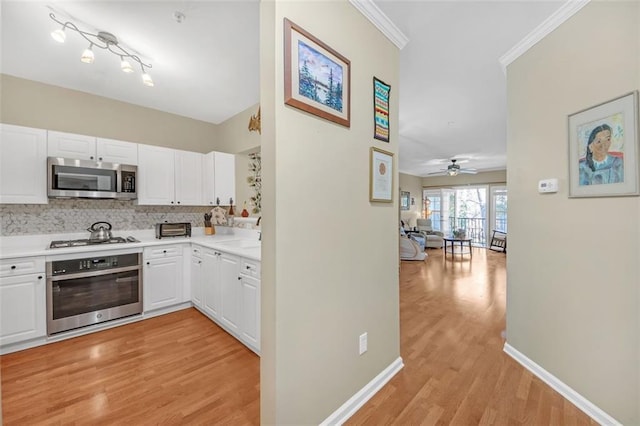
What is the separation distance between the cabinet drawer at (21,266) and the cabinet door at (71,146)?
3.62 ft

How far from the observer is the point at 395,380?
192 cm

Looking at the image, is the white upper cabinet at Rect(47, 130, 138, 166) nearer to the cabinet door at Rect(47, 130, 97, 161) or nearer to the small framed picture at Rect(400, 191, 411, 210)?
the cabinet door at Rect(47, 130, 97, 161)

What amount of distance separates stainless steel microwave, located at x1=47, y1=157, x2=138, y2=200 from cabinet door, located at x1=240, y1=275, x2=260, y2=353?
6.48ft

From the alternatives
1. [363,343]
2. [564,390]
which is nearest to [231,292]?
[363,343]

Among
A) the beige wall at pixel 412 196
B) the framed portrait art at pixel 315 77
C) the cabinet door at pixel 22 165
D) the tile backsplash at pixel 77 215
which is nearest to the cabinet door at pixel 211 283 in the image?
the tile backsplash at pixel 77 215

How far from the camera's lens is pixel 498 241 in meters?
7.86

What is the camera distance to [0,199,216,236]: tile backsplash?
2.65 meters

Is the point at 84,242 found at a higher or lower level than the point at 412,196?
lower

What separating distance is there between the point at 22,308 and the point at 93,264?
22.7 inches

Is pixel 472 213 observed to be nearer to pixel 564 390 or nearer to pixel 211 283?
pixel 564 390

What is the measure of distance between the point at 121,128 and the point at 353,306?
3669mm

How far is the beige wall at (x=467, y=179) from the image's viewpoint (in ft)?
26.7

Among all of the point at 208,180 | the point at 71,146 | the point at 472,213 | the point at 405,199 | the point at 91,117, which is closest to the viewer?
the point at 71,146

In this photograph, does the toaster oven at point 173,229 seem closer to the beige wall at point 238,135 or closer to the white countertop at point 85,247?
the white countertop at point 85,247
